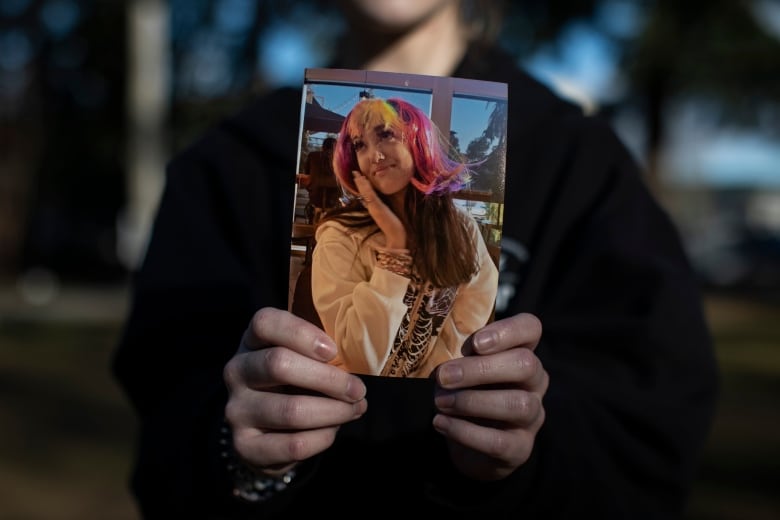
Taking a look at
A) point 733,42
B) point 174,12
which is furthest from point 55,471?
point 174,12

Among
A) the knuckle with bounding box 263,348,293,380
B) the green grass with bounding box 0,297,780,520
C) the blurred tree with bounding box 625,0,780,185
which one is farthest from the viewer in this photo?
the blurred tree with bounding box 625,0,780,185

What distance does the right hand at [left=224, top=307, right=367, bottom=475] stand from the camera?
102 centimetres

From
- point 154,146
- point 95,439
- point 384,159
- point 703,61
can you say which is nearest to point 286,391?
point 384,159

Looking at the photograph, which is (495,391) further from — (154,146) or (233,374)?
(154,146)

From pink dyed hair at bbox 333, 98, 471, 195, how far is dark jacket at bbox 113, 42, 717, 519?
1.28 feet

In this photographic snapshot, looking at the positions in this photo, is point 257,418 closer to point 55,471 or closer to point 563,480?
point 563,480

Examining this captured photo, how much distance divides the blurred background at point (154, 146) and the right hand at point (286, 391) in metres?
0.99

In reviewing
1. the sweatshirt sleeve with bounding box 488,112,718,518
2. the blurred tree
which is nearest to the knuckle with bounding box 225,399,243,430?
the sweatshirt sleeve with bounding box 488,112,718,518

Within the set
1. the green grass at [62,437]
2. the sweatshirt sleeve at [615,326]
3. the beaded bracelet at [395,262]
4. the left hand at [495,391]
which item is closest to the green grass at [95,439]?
the green grass at [62,437]

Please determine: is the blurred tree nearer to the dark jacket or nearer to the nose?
the dark jacket

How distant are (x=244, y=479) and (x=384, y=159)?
0.50 m

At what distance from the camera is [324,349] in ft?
3.37

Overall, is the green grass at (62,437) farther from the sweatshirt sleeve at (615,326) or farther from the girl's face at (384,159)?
the girl's face at (384,159)

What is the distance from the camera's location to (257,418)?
1069 millimetres
